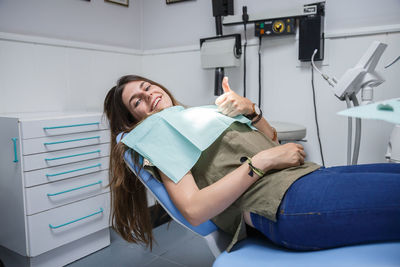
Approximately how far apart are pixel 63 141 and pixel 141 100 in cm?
61

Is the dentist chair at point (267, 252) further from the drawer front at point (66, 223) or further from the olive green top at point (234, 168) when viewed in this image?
the drawer front at point (66, 223)

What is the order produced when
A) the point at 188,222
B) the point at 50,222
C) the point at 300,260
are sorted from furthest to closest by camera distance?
the point at 50,222 < the point at 188,222 < the point at 300,260

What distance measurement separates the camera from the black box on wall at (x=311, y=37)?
6.31 feet

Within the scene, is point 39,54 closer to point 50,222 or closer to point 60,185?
point 60,185

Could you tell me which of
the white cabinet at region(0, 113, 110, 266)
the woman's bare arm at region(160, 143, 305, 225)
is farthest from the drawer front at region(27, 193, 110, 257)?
the woman's bare arm at region(160, 143, 305, 225)

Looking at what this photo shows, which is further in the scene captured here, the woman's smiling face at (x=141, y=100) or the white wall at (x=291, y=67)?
the white wall at (x=291, y=67)

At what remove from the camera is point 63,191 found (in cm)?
169

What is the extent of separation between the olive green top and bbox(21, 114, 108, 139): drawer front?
0.86 meters

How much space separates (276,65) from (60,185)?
151cm

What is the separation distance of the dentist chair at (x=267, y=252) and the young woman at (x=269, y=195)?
0.02m

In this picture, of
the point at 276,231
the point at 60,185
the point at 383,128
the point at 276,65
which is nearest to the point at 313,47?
the point at 276,65

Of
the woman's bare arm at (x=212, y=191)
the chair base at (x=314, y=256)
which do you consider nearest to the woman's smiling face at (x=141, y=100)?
the woman's bare arm at (x=212, y=191)

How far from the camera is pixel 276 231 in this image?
0.89 m

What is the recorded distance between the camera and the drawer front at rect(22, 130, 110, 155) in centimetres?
155
